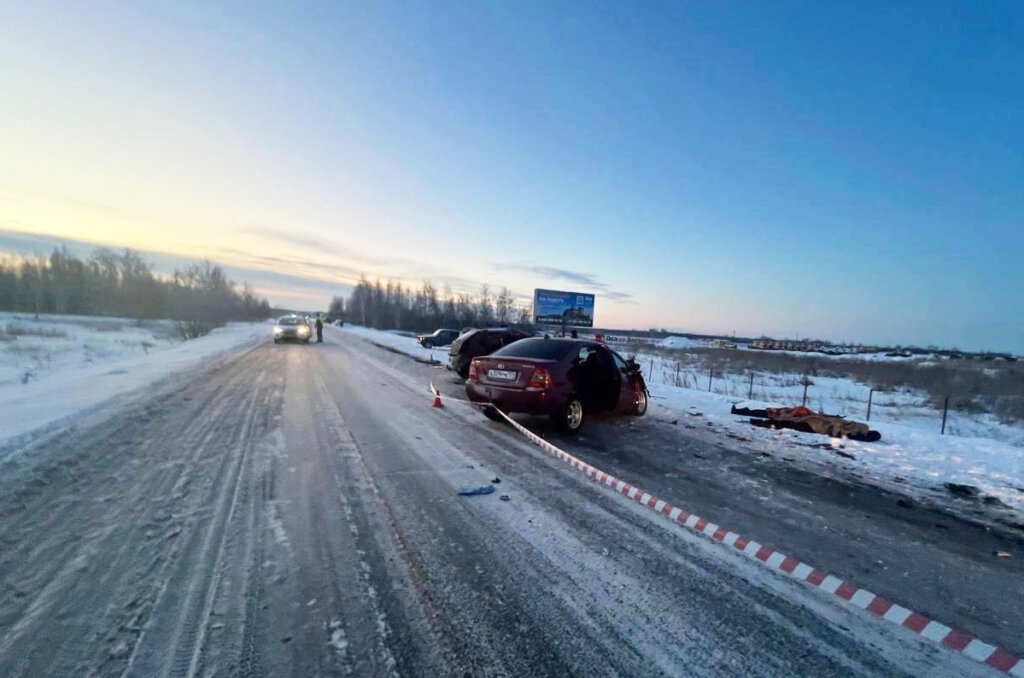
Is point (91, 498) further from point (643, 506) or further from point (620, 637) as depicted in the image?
point (643, 506)

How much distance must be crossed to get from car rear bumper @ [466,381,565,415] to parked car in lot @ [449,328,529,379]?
6.74m

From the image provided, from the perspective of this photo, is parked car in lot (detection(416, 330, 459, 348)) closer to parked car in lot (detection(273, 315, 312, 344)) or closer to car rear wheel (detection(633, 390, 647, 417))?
parked car in lot (detection(273, 315, 312, 344))

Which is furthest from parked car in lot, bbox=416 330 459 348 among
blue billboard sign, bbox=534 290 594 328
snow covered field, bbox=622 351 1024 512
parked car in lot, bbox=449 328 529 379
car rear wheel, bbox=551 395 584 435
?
car rear wheel, bbox=551 395 584 435

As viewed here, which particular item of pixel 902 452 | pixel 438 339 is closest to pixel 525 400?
pixel 902 452

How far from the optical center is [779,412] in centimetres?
1011

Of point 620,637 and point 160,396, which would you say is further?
point 160,396

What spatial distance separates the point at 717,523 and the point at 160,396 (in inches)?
410

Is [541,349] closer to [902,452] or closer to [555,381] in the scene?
[555,381]

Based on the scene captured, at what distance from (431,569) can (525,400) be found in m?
4.36

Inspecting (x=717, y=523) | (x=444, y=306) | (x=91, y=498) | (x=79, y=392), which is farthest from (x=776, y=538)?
(x=444, y=306)

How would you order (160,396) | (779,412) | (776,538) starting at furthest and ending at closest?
1. (779,412)
2. (160,396)
3. (776,538)

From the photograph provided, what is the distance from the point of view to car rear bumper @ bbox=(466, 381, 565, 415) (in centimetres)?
747

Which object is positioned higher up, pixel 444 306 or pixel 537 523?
pixel 444 306

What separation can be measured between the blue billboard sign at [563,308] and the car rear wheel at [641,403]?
57.8ft
